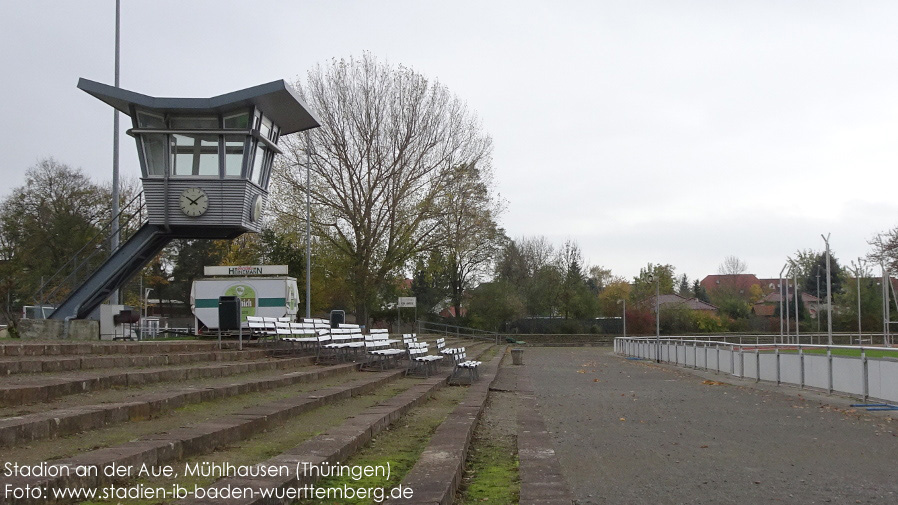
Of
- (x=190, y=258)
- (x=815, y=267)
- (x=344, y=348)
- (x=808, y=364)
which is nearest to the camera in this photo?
(x=808, y=364)

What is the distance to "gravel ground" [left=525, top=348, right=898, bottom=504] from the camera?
6.93m

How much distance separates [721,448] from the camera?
9.45 meters

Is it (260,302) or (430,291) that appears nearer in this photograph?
(260,302)

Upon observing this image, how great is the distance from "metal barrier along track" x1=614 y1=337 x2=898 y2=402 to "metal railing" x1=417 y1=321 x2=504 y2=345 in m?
27.1

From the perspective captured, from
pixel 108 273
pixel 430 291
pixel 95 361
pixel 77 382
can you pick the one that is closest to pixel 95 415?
pixel 77 382

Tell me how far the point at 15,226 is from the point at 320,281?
14.8 meters

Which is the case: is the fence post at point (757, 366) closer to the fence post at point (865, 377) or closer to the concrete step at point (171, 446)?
the fence post at point (865, 377)

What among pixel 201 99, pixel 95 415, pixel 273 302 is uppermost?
pixel 201 99

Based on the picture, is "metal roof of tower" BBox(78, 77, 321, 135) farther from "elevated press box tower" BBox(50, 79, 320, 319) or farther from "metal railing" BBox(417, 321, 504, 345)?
"metal railing" BBox(417, 321, 504, 345)

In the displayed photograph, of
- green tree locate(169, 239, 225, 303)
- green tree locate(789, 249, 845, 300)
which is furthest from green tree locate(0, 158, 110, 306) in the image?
green tree locate(789, 249, 845, 300)

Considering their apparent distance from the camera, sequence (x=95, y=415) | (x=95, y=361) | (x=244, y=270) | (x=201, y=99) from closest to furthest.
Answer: (x=95, y=415)
(x=95, y=361)
(x=201, y=99)
(x=244, y=270)

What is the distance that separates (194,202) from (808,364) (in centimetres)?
1508

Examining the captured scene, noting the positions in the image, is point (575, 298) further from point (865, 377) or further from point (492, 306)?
point (865, 377)

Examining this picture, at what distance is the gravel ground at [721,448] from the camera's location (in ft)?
22.7
